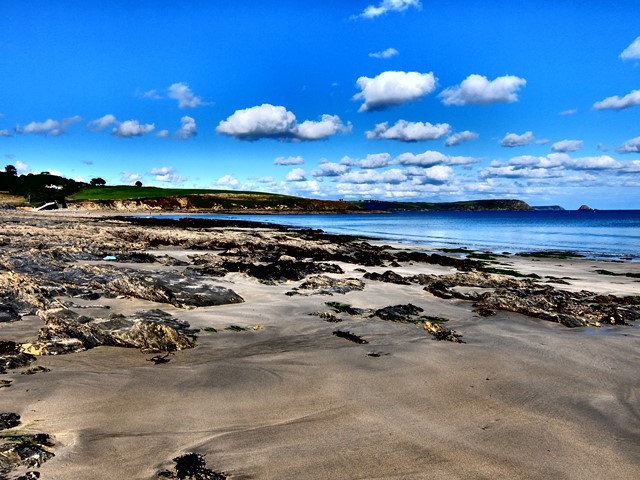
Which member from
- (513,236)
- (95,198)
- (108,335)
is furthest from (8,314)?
(95,198)

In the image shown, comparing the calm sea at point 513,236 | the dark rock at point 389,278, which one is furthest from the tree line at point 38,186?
the dark rock at point 389,278

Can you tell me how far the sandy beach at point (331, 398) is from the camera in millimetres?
4496

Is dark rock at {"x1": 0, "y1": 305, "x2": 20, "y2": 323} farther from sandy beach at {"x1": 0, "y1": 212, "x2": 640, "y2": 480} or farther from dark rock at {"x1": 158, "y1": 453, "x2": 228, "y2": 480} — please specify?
dark rock at {"x1": 158, "y1": 453, "x2": 228, "y2": 480}

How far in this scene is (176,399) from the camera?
577 centimetres

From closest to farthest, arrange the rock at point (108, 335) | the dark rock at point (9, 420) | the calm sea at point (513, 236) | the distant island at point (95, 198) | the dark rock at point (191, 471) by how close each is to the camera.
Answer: the dark rock at point (191, 471), the dark rock at point (9, 420), the rock at point (108, 335), the calm sea at point (513, 236), the distant island at point (95, 198)

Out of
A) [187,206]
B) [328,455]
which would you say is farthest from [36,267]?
[187,206]

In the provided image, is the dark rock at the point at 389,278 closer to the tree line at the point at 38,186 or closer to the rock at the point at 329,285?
the rock at the point at 329,285

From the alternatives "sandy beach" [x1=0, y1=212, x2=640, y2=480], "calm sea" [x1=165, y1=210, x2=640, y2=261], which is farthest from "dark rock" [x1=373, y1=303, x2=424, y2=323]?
"calm sea" [x1=165, y1=210, x2=640, y2=261]

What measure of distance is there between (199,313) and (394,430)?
650 centimetres

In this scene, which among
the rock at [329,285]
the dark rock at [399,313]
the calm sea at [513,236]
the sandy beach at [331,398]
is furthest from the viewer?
the calm sea at [513,236]

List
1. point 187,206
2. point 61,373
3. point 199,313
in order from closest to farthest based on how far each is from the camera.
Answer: point 61,373 → point 199,313 → point 187,206

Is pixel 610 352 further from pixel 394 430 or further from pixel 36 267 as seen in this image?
pixel 36 267

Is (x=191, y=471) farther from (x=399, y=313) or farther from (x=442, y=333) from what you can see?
(x=399, y=313)

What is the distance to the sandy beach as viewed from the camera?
14.8 ft
